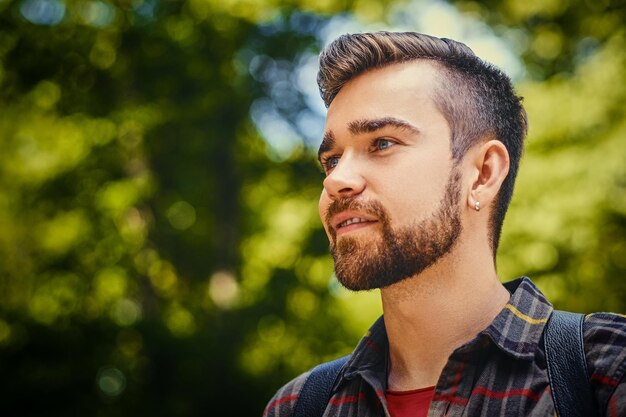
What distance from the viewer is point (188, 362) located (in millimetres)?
8977

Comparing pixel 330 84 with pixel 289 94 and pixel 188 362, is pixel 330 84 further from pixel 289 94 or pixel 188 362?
pixel 289 94

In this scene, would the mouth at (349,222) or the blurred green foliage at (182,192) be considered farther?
the blurred green foliage at (182,192)

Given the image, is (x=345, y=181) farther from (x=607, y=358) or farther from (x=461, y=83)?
(x=607, y=358)

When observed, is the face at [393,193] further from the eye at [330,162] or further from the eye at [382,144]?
the eye at [330,162]

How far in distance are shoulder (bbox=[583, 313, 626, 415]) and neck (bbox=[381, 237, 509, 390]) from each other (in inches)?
Result: 13.5

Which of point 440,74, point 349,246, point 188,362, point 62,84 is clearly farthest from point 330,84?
point 62,84

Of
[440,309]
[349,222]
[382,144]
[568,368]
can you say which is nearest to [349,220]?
[349,222]

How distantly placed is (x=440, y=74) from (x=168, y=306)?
8801 millimetres

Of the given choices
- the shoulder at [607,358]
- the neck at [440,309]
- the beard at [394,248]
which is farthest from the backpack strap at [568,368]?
the beard at [394,248]

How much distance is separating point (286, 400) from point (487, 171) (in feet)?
2.97

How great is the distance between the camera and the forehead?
2.04 metres

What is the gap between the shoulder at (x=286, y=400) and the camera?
83.4 inches

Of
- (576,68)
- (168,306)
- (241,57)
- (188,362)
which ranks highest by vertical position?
(241,57)

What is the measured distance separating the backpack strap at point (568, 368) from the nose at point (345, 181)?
0.62 m
